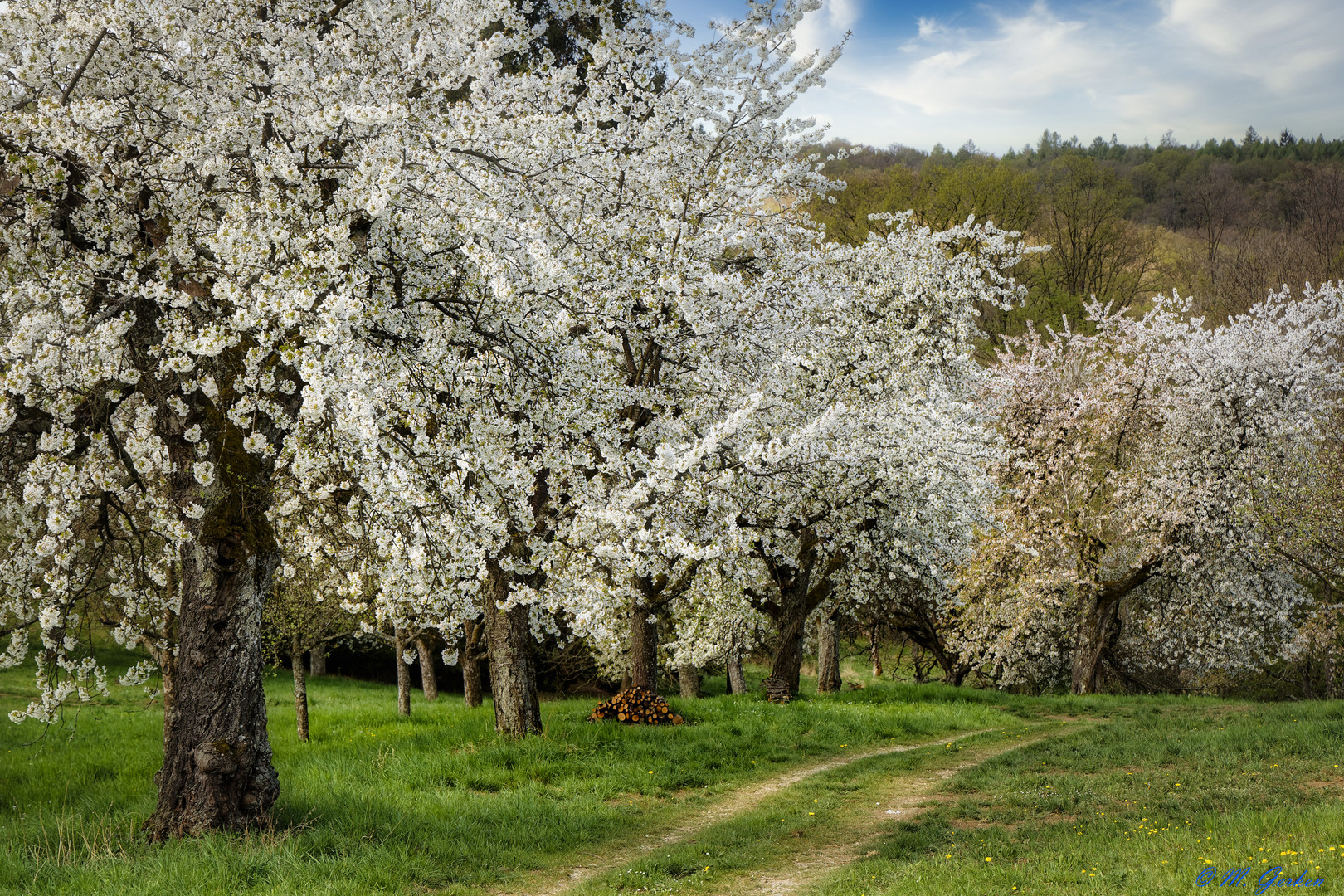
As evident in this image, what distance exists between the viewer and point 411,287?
745 cm

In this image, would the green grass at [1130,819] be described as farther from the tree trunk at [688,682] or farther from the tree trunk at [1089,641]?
the tree trunk at [688,682]

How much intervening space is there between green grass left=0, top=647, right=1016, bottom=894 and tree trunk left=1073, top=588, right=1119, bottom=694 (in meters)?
6.43

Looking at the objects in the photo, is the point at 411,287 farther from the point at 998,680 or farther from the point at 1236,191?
the point at 1236,191

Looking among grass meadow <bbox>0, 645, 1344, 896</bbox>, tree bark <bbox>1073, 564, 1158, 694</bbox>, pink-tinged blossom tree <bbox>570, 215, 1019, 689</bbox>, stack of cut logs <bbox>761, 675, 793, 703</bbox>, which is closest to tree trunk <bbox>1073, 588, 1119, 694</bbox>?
tree bark <bbox>1073, 564, 1158, 694</bbox>

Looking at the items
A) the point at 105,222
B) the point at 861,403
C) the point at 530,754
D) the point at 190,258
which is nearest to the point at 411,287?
the point at 190,258

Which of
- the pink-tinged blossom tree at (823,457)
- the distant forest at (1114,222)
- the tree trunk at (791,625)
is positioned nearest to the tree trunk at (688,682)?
the pink-tinged blossom tree at (823,457)

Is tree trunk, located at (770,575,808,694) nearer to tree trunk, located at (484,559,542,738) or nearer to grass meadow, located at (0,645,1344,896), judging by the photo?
grass meadow, located at (0,645,1344,896)

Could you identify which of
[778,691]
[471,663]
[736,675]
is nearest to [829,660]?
[736,675]

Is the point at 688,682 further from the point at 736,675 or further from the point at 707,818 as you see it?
the point at 707,818

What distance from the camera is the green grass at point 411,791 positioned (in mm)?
6312

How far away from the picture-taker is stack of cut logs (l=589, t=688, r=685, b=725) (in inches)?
513

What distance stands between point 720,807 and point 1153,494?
51.5 ft

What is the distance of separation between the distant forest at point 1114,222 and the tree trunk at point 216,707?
25.9 m

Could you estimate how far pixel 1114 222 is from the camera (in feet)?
122
